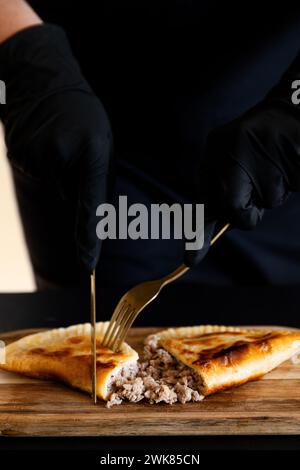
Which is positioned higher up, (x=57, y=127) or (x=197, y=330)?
(x=57, y=127)

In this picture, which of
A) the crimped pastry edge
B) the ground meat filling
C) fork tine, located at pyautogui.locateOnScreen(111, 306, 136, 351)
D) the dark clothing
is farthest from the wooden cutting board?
the dark clothing

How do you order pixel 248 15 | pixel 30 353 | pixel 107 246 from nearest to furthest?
pixel 30 353 < pixel 248 15 < pixel 107 246

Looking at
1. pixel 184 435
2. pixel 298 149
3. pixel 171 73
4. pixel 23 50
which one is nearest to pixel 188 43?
pixel 171 73

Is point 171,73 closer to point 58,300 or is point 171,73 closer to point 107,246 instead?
point 107,246

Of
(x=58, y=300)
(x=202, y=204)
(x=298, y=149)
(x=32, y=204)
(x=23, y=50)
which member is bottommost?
(x=58, y=300)

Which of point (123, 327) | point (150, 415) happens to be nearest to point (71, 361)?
point (123, 327)

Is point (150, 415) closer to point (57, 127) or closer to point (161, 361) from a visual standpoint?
point (161, 361)

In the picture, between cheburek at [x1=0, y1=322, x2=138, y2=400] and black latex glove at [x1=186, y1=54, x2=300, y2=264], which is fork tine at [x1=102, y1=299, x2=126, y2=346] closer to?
cheburek at [x1=0, y1=322, x2=138, y2=400]
